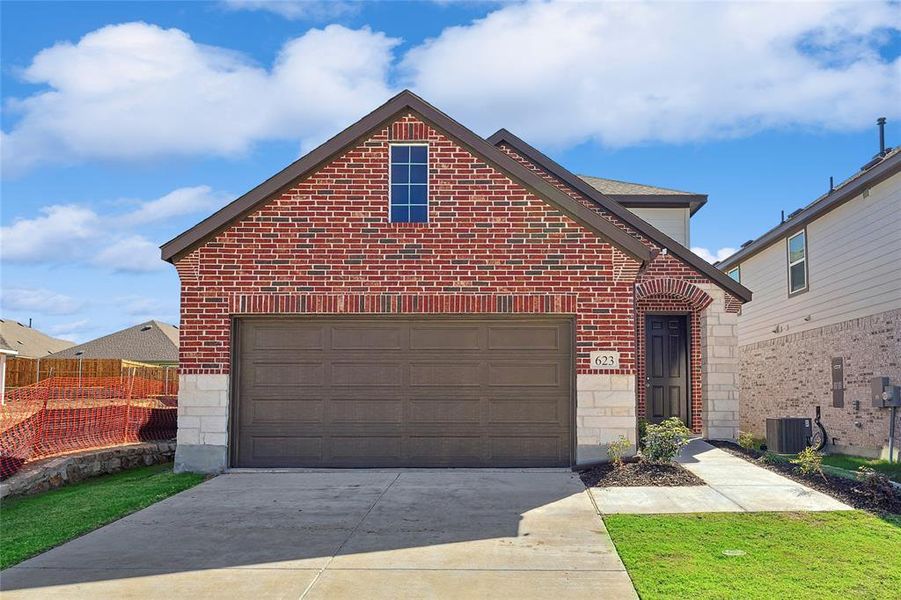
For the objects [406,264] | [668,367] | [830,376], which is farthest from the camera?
[830,376]

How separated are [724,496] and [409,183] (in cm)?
647

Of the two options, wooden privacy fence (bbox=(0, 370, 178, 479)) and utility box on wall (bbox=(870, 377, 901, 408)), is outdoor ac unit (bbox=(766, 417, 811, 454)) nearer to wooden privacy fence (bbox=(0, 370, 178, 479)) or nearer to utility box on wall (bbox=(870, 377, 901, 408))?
utility box on wall (bbox=(870, 377, 901, 408))

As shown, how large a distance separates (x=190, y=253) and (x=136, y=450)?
15.9 feet

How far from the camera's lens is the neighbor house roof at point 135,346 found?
37.7 meters

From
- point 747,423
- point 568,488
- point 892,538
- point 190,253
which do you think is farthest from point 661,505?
point 747,423

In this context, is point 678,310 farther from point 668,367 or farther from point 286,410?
point 286,410

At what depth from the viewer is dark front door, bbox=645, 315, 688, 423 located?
16672 millimetres

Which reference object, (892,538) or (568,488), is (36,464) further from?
(892,538)

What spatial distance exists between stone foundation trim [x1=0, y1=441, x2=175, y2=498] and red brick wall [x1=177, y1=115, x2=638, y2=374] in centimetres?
252

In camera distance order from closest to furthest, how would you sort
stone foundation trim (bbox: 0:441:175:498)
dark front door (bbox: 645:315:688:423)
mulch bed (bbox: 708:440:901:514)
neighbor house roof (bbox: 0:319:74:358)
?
mulch bed (bbox: 708:440:901:514) → stone foundation trim (bbox: 0:441:175:498) → dark front door (bbox: 645:315:688:423) → neighbor house roof (bbox: 0:319:74:358)

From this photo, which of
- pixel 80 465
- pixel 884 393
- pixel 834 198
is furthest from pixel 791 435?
pixel 80 465

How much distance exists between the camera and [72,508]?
10.2m

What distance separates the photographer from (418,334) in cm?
1275

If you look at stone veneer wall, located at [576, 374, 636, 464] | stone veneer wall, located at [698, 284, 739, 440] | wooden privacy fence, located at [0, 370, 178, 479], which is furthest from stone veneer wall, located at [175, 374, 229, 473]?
stone veneer wall, located at [698, 284, 739, 440]
